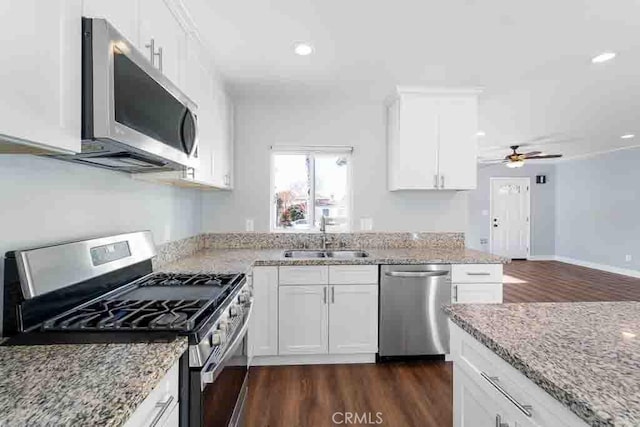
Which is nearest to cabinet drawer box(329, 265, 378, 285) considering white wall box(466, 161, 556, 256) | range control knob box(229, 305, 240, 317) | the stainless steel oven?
the stainless steel oven

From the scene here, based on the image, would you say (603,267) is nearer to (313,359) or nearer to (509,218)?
(509,218)

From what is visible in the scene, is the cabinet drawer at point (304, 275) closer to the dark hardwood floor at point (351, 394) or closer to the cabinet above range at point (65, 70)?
the dark hardwood floor at point (351, 394)

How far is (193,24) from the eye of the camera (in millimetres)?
2004

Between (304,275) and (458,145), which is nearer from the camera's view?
(304,275)

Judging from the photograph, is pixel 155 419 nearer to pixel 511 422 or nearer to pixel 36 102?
pixel 36 102

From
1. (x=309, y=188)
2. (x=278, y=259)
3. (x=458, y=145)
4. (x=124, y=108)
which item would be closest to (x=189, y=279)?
(x=278, y=259)

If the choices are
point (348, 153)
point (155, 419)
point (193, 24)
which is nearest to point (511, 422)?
point (155, 419)

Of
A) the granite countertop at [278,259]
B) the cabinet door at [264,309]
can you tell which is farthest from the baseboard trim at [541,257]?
the cabinet door at [264,309]

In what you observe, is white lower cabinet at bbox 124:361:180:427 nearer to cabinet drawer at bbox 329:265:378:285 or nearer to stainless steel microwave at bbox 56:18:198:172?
stainless steel microwave at bbox 56:18:198:172

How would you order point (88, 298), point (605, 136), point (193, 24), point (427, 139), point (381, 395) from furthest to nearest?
point (605, 136) → point (427, 139) → point (381, 395) → point (193, 24) → point (88, 298)

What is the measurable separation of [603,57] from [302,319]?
300 cm

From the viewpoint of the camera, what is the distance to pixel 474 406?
116 cm

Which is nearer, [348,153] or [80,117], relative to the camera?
[80,117]

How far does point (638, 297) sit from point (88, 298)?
666 centimetres
